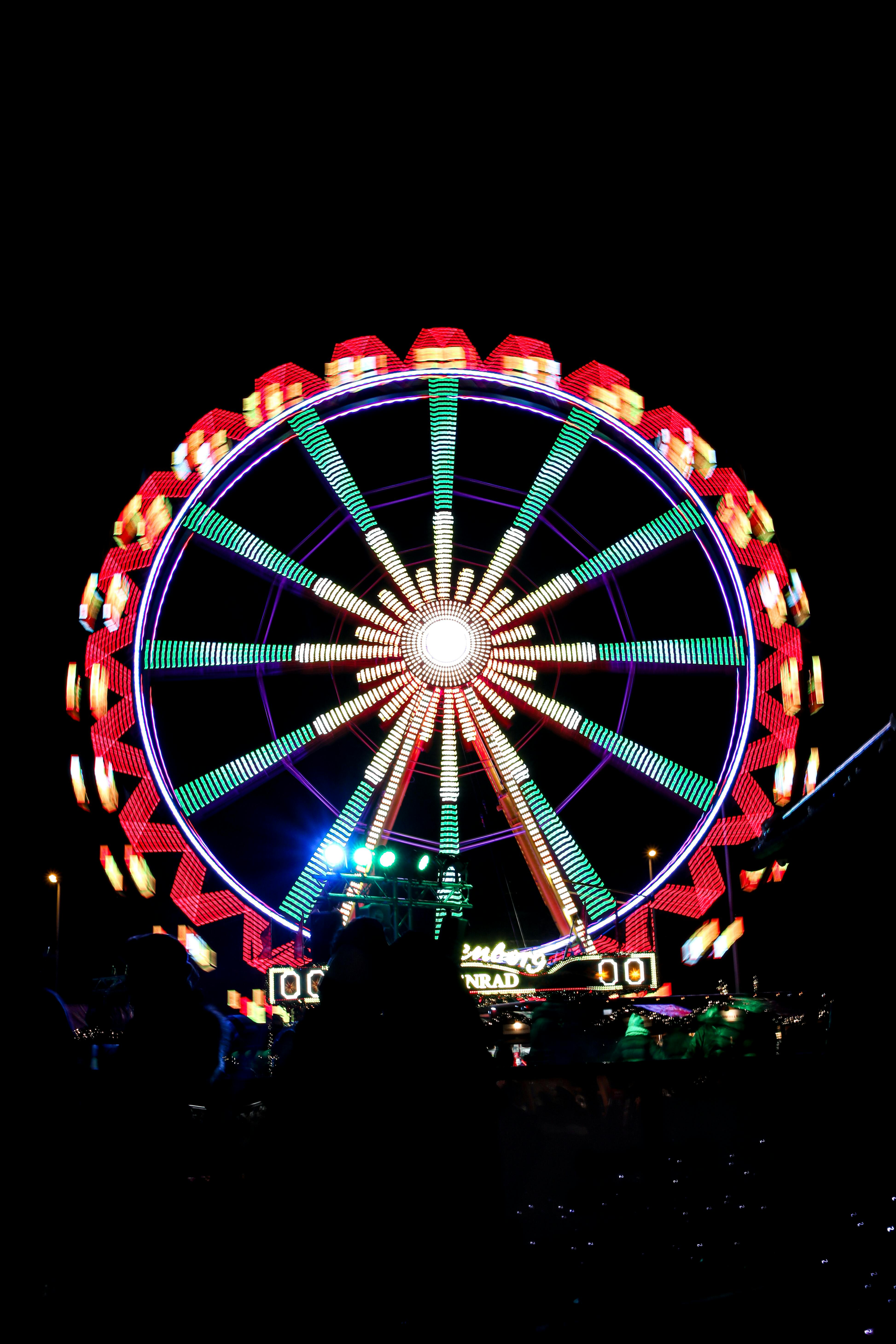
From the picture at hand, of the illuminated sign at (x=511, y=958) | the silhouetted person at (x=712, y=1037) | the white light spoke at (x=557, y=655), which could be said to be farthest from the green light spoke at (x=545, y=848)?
the silhouetted person at (x=712, y=1037)

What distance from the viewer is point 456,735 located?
536 inches

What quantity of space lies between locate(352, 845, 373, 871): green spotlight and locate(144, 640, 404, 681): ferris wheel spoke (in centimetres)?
261

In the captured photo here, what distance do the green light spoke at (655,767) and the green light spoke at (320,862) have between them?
10.1 feet

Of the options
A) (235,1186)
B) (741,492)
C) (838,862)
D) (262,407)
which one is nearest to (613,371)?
(741,492)

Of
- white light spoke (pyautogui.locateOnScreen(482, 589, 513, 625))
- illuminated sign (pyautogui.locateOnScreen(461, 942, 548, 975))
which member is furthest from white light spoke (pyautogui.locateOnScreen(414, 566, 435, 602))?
illuminated sign (pyautogui.locateOnScreen(461, 942, 548, 975))

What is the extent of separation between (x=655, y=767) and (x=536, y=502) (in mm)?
3993

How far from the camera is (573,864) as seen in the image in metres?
12.6

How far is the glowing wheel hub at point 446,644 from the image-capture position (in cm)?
1381

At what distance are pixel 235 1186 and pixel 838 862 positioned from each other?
448 cm

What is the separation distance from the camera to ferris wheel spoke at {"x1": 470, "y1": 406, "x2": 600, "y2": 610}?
13.8 m

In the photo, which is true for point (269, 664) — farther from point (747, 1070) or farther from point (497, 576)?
point (747, 1070)

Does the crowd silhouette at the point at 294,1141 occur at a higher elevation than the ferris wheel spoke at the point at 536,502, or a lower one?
lower

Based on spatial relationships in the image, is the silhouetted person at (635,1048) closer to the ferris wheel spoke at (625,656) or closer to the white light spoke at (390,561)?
the ferris wheel spoke at (625,656)

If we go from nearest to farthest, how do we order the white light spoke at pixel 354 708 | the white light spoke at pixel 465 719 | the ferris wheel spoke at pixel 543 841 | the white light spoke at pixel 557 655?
1. the ferris wheel spoke at pixel 543 841
2. the white light spoke at pixel 354 708
3. the white light spoke at pixel 557 655
4. the white light spoke at pixel 465 719
